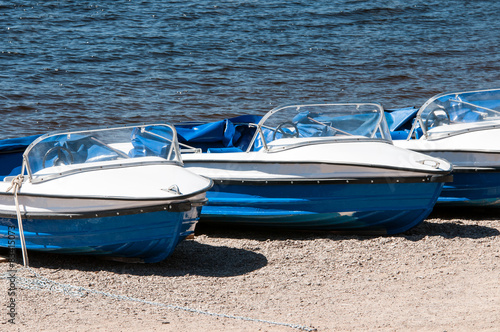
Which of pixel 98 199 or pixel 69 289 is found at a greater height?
pixel 98 199

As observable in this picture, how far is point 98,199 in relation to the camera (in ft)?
19.1

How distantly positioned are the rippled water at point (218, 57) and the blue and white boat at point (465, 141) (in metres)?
6.64

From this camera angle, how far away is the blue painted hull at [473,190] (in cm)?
764

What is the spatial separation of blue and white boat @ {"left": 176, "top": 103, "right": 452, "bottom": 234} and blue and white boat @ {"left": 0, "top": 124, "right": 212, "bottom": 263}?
0.92 m

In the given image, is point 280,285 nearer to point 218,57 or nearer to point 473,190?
point 473,190

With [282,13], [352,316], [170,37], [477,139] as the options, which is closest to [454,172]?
[477,139]

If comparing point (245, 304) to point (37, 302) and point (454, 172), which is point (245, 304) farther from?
point (454, 172)

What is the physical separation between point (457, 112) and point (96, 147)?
4022mm

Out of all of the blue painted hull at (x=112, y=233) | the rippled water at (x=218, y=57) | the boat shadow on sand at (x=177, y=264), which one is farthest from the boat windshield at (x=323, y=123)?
the rippled water at (x=218, y=57)

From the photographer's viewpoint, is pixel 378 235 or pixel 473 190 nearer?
pixel 378 235

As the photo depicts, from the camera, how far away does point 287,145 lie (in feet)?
23.4

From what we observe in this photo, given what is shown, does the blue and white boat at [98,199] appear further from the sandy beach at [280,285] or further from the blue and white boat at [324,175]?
the blue and white boat at [324,175]

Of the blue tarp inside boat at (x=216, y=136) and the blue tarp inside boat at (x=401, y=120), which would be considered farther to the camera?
the blue tarp inside boat at (x=401, y=120)

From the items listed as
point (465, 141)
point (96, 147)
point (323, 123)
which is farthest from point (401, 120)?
point (96, 147)
